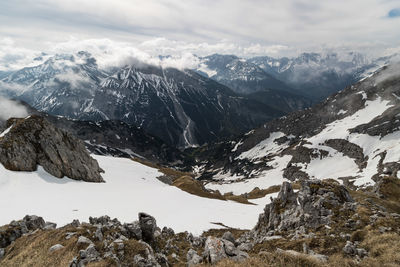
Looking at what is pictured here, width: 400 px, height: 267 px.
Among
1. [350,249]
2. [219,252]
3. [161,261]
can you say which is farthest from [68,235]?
[350,249]

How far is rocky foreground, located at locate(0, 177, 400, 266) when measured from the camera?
1350 centimetres

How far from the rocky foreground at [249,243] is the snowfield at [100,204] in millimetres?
10826

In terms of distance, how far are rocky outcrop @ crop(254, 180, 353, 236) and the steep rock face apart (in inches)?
1943

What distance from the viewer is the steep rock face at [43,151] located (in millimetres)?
53688

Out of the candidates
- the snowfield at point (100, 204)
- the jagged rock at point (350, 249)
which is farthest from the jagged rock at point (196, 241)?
the jagged rock at point (350, 249)

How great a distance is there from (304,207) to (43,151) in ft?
196

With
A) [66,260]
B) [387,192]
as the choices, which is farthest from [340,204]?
[387,192]

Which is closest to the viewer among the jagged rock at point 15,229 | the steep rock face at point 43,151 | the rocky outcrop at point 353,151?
the jagged rock at point 15,229

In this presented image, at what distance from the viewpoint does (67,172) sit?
59812 millimetres

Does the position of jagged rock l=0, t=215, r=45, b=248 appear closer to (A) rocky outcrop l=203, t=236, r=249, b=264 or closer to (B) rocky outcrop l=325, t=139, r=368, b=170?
(A) rocky outcrop l=203, t=236, r=249, b=264

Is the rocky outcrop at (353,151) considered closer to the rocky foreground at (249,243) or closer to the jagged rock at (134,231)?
the rocky foreground at (249,243)

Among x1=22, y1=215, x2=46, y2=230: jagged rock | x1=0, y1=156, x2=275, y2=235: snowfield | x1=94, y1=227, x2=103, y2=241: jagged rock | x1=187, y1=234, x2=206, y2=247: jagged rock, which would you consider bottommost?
x1=0, y1=156, x2=275, y2=235: snowfield

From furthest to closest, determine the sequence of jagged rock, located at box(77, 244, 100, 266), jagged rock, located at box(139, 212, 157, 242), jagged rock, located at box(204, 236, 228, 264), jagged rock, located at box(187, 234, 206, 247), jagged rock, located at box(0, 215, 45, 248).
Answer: jagged rock, located at box(187, 234, 206, 247) → jagged rock, located at box(0, 215, 45, 248) → jagged rock, located at box(139, 212, 157, 242) → jagged rock, located at box(77, 244, 100, 266) → jagged rock, located at box(204, 236, 228, 264)

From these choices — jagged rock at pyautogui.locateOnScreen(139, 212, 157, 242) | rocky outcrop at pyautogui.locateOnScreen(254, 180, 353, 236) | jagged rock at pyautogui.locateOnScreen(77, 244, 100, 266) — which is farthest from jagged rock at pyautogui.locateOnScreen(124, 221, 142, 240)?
rocky outcrop at pyautogui.locateOnScreen(254, 180, 353, 236)
